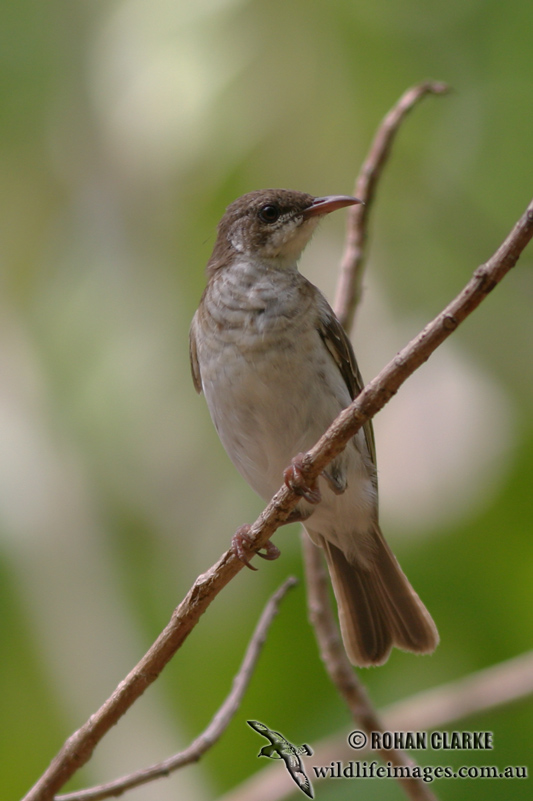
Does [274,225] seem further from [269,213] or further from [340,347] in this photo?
[340,347]

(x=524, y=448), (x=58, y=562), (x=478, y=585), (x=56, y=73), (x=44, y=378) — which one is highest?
(x=56, y=73)

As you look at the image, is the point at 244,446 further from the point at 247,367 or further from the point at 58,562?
A: the point at 58,562

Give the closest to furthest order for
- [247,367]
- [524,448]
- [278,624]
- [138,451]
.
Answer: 1. [247,367]
2. [524,448]
3. [278,624]
4. [138,451]

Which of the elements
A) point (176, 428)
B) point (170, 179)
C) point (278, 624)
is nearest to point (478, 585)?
point (278, 624)

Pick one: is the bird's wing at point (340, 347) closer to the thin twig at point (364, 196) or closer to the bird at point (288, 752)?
the thin twig at point (364, 196)

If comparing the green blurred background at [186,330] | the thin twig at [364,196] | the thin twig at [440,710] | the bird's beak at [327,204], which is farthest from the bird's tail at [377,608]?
the bird's beak at [327,204]

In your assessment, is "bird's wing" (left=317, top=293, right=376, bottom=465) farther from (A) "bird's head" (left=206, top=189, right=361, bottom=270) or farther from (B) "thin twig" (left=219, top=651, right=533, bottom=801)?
(B) "thin twig" (left=219, top=651, right=533, bottom=801)

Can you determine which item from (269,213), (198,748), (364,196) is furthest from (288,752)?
(269,213)
